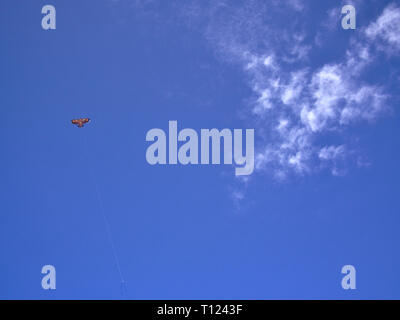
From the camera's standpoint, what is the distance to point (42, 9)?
29.8m

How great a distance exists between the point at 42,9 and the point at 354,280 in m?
26.0

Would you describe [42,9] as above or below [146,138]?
above

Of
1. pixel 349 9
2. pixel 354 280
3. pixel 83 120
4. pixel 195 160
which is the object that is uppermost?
pixel 349 9

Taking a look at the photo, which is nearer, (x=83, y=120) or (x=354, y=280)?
(x=354, y=280)
